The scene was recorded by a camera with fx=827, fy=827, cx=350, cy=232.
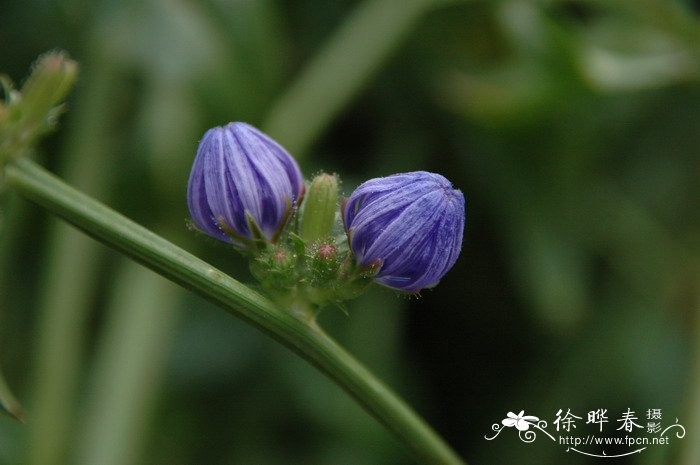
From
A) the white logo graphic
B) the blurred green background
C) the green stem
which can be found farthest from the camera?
the blurred green background

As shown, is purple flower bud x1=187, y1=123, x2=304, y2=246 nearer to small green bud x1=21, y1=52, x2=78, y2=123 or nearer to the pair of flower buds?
the pair of flower buds

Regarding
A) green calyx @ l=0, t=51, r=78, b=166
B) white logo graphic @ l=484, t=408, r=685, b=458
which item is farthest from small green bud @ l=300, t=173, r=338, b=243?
white logo graphic @ l=484, t=408, r=685, b=458

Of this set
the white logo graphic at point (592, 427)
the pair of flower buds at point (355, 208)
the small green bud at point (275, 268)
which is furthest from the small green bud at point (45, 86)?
the white logo graphic at point (592, 427)

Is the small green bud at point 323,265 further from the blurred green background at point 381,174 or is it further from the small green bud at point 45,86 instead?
the blurred green background at point 381,174

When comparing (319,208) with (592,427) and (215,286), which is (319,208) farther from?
(592,427)

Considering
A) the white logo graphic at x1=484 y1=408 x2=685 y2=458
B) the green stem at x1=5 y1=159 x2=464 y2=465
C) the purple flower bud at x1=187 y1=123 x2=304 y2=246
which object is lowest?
the green stem at x1=5 y1=159 x2=464 y2=465

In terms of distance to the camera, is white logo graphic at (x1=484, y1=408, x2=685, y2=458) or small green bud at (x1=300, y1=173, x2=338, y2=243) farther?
white logo graphic at (x1=484, y1=408, x2=685, y2=458)

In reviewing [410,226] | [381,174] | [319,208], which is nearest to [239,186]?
[319,208]
